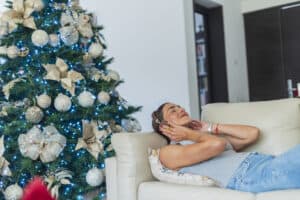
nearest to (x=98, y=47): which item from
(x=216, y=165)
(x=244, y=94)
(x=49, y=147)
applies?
(x=49, y=147)

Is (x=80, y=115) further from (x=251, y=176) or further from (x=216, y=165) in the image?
(x=251, y=176)

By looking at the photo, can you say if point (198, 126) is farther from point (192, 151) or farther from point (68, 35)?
point (68, 35)

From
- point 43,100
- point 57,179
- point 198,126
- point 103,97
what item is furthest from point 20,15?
point 198,126

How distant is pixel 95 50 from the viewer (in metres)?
2.46

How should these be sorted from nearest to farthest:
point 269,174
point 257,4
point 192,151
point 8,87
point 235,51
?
point 269,174 → point 192,151 → point 8,87 → point 235,51 → point 257,4

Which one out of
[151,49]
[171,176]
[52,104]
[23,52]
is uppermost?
[151,49]

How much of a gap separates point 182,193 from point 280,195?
0.42 m

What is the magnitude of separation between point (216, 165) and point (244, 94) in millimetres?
4067

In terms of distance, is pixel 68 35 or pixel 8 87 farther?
pixel 68 35

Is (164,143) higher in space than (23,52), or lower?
lower

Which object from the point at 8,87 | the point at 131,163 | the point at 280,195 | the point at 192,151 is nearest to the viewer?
the point at 280,195

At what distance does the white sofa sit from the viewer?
1.74m

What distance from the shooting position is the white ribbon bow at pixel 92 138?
7.54ft

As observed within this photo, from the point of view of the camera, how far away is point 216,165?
1784mm
